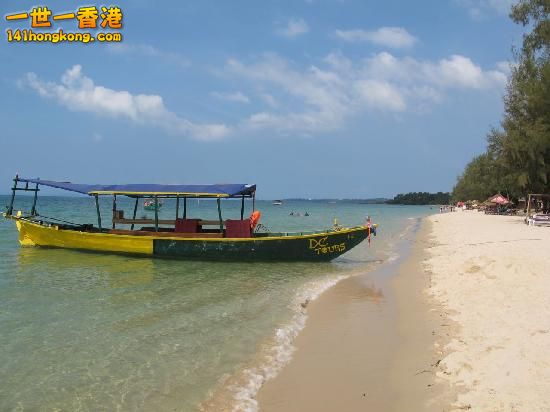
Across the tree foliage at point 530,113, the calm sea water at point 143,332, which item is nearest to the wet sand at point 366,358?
the calm sea water at point 143,332

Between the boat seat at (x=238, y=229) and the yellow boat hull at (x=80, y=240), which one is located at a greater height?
the boat seat at (x=238, y=229)

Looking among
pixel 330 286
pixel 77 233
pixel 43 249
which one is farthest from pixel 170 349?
pixel 43 249

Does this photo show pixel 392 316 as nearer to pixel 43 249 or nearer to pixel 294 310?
pixel 294 310

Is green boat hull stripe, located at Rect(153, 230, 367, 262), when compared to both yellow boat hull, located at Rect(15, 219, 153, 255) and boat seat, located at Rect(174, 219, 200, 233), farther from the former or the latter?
yellow boat hull, located at Rect(15, 219, 153, 255)

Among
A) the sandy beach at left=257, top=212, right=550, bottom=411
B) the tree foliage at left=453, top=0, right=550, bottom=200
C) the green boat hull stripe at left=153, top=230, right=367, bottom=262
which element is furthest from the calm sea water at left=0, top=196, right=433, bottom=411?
the tree foliage at left=453, top=0, right=550, bottom=200

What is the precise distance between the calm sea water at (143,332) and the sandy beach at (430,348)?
0.65 m

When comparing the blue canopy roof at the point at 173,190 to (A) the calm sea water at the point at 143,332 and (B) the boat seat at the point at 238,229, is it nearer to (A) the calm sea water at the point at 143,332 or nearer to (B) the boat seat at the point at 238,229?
(B) the boat seat at the point at 238,229

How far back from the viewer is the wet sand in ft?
18.0

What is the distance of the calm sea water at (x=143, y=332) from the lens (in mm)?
6090

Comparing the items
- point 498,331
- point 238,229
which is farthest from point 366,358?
point 238,229

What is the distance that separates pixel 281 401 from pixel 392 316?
4.57 meters

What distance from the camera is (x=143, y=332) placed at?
8.59 m

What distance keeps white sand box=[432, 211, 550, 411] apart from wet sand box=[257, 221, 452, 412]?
300 mm

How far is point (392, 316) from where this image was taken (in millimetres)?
9547
